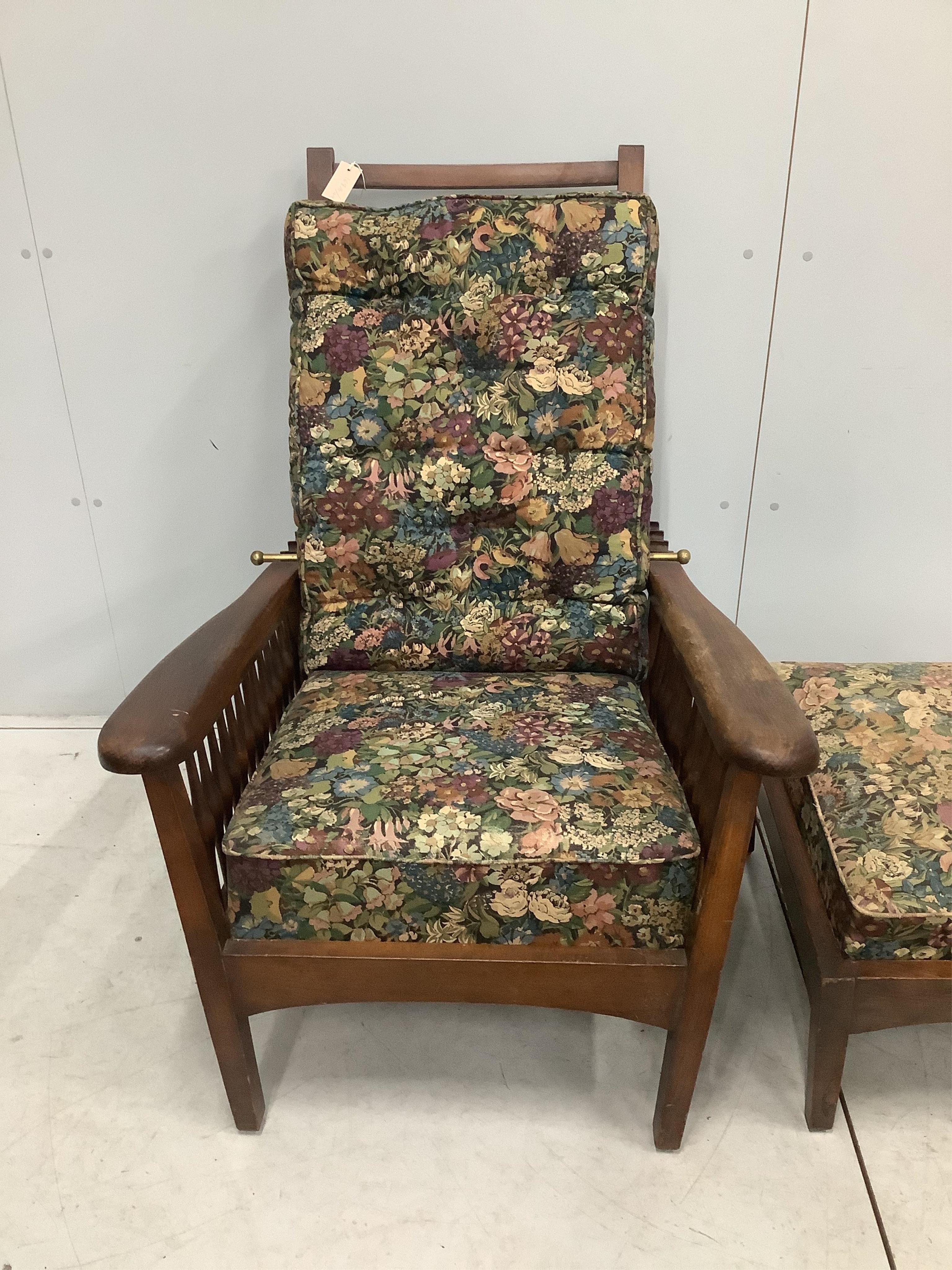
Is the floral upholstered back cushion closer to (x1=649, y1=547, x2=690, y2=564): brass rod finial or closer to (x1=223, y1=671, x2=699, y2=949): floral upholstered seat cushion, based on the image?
(x1=649, y1=547, x2=690, y2=564): brass rod finial

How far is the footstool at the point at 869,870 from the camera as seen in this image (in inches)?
39.1

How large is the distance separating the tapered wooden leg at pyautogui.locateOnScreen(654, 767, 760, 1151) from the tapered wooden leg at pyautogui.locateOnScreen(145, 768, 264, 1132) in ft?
1.77

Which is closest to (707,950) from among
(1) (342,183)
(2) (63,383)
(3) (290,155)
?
(1) (342,183)

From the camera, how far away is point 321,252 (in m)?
1.27

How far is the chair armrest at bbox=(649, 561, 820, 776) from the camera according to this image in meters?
0.83

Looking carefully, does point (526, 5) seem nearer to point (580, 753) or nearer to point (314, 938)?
point (580, 753)

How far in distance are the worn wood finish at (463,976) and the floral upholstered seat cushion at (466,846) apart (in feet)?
0.05

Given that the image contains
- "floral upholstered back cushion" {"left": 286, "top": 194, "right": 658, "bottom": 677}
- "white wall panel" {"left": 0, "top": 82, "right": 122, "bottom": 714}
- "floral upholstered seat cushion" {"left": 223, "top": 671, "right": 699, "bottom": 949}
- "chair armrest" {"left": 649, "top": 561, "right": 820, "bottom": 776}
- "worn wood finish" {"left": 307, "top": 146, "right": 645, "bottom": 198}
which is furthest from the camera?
"white wall panel" {"left": 0, "top": 82, "right": 122, "bottom": 714}

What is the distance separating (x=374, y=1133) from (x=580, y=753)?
1.94ft

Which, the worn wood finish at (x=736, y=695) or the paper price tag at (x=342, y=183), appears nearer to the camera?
the worn wood finish at (x=736, y=695)

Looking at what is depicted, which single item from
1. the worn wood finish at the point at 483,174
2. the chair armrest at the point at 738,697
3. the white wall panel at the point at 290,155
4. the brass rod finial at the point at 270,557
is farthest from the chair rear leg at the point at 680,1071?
the worn wood finish at the point at 483,174

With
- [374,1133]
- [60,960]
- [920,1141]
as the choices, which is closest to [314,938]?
[374,1133]

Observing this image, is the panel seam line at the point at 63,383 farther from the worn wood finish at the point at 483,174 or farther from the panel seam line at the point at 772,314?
the panel seam line at the point at 772,314

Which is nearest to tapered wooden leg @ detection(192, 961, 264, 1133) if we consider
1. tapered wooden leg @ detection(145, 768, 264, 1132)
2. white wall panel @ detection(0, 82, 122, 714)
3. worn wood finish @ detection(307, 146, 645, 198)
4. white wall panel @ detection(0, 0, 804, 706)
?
tapered wooden leg @ detection(145, 768, 264, 1132)
